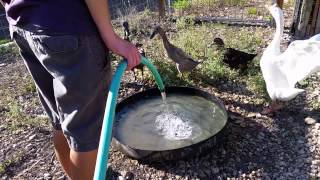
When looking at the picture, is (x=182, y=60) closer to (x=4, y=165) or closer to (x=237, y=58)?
(x=237, y=58)

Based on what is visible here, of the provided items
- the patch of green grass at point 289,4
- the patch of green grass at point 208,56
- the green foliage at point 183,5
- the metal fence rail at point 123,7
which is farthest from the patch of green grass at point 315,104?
the metal fence rail at point 123,7

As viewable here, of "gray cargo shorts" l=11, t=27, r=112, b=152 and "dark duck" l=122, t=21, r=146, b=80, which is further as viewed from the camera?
"dark duck" l=122, t=21, r=146, b=80

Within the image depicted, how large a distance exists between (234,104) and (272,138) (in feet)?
1.87

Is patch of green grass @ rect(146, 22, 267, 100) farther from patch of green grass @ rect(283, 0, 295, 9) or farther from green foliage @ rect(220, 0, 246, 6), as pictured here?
patch of green grass @ rect(283, 0, 295, 9)

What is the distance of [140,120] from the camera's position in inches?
129

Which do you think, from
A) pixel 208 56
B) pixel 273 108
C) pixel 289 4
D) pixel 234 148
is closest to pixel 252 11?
pixel 289 4

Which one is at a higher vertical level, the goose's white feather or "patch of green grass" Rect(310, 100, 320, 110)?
the goose's white feather

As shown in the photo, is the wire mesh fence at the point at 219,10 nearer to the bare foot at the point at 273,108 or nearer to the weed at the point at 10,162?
the bare foot at the point at 273,108

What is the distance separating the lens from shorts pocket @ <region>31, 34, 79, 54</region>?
59.4 inches

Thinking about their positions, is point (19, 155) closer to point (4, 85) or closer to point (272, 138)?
point (4, 85)

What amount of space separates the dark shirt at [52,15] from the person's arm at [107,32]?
0.05 meters

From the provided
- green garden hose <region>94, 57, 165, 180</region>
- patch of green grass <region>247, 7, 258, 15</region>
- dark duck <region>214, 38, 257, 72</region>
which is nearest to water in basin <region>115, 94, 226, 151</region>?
dark duck <region>214, 38, 257, 72</region>

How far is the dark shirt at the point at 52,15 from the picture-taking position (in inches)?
58.9

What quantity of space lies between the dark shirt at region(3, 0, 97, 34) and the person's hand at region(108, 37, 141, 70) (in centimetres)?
15
